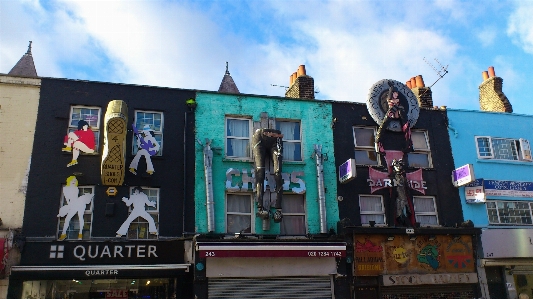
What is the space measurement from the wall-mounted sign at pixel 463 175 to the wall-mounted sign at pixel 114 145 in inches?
460

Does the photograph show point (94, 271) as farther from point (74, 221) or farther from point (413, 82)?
point (413, 82)

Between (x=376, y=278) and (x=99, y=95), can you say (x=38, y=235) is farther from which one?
(x=376, y=278)

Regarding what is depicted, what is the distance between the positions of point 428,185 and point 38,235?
13.2 m

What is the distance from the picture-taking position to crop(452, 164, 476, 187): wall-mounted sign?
56.8 feet

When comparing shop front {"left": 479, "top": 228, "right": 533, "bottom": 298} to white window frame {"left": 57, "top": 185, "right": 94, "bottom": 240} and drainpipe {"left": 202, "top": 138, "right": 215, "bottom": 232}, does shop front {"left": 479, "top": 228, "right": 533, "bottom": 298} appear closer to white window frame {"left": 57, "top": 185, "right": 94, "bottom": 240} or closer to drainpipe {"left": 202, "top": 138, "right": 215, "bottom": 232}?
drainpipe {"left": 202, "top": 138, "right": 215, "bottom": 232}

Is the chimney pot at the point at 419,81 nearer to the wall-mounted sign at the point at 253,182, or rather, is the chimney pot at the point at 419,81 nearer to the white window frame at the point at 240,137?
the wall-mounted sign at the point at 253,182

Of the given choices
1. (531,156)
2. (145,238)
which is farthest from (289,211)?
(531,156)

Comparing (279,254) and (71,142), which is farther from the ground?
(71,142)

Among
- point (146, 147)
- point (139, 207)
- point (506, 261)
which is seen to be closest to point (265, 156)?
point (146, 147)

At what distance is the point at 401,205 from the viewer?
17.4 m

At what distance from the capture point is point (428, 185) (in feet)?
59.5

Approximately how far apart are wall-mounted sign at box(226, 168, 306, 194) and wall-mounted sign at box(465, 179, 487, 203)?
21.2 feet

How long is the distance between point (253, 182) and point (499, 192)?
31.0ft

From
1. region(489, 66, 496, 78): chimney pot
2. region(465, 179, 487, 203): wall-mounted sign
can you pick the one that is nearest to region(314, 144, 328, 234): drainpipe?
region(465, 179, 487, 203): wall-mounted sign
